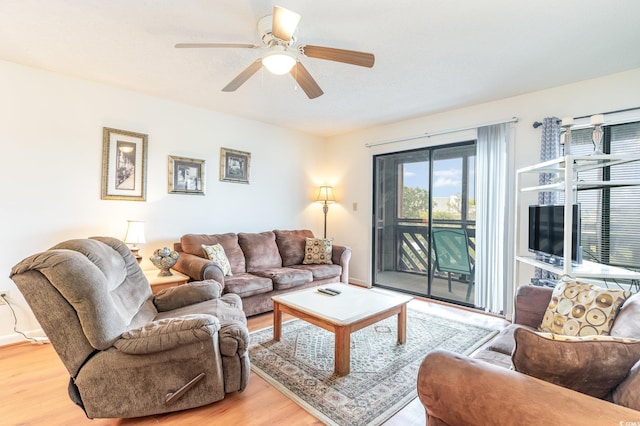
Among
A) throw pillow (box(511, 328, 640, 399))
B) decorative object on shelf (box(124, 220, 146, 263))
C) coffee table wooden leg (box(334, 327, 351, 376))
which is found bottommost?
coffee table wooden leg (box(334, 327, 351, 376))

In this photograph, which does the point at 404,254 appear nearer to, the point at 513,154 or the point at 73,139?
the point at 513,154

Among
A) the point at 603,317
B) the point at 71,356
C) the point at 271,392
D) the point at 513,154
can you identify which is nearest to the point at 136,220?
the point at 71,356

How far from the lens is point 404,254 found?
467cm

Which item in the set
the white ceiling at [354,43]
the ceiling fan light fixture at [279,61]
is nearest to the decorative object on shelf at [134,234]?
the white ceiling at [354,43]

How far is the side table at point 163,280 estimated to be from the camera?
2.87 m

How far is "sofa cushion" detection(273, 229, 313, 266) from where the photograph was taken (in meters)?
4.29

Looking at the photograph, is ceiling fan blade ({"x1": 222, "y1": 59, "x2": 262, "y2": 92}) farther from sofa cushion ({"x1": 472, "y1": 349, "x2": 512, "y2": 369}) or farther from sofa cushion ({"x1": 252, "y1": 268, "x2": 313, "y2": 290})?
sofa cushion ({"x1": 472, "y1": 349, "x2": 512, "y2": 369})

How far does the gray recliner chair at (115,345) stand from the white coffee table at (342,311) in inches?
25.8

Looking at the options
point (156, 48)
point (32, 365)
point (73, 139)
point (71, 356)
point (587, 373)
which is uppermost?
point (156, 48)

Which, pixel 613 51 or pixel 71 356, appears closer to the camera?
pixel 71 356

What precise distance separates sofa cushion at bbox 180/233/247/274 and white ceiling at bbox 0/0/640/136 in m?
1.67

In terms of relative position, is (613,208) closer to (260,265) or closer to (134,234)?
(260,265)

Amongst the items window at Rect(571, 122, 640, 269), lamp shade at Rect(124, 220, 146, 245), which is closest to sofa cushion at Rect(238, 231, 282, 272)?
lamp shade at Rect(124, 220, 146, 245)

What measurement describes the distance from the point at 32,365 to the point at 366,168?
4369 mm
